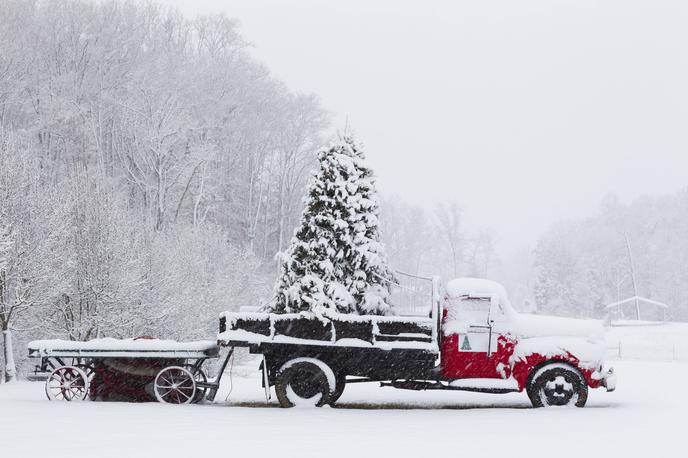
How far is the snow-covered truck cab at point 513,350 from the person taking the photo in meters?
13.0

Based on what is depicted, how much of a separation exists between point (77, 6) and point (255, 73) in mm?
12135

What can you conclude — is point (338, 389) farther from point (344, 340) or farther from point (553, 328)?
point (553, 328)

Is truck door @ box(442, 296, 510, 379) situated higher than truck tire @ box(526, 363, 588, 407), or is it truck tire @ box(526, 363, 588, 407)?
truck door @ box(442, 296, 510, 379)

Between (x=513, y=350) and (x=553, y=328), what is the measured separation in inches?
33.6

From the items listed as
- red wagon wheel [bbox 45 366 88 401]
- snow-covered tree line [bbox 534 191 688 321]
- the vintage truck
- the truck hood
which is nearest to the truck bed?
the vintage truck

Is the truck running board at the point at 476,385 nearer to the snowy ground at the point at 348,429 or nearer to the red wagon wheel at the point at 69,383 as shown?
the snowy ground at the point at 348,429

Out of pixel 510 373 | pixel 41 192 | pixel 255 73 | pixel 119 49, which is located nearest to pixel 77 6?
pixel 119 49

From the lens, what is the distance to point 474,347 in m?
13.3

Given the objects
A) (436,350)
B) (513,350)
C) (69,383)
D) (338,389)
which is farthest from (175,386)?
(513,350)

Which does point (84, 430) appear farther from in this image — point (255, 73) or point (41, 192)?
point (255, 73)

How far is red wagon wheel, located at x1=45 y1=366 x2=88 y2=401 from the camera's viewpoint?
1372 centimetres

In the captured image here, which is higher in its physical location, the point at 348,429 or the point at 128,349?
the point at 128,349

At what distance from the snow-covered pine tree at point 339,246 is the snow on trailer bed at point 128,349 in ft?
5.73

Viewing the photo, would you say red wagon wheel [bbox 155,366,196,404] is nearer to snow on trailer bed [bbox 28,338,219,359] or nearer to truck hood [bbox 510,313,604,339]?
snow on trailer bed [bbox 28,338,219,359]
